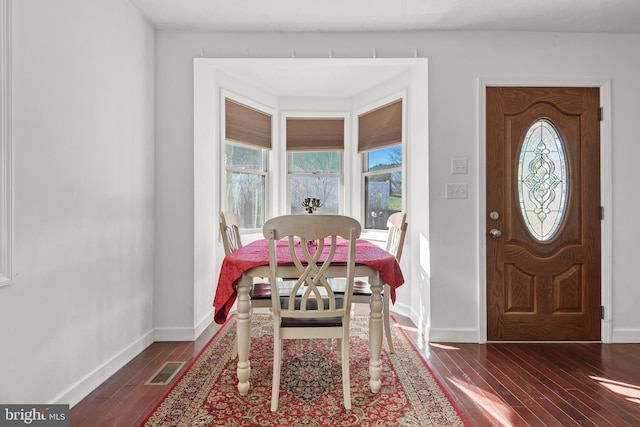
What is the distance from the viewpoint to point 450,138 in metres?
2.94

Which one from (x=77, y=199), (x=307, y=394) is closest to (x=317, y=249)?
(x=307, y=394)

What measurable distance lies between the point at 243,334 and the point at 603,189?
305 centimetres

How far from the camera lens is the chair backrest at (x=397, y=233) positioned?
101 inches

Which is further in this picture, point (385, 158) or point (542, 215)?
point (385, 158)

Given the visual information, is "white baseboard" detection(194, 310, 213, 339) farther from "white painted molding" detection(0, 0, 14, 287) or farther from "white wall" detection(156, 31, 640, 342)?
"white painted molding" detection(0, 0, 14, 287)

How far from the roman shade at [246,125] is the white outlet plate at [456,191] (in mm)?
2197

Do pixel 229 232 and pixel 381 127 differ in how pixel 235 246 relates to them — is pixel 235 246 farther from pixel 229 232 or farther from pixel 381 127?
pixel 381 127

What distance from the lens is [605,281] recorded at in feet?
9.64

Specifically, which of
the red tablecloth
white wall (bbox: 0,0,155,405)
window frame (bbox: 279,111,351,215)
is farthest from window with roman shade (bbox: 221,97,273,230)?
the red tablecloth

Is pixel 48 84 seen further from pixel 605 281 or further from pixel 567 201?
pixel 605 281

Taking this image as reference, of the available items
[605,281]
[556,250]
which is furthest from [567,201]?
[605,281]

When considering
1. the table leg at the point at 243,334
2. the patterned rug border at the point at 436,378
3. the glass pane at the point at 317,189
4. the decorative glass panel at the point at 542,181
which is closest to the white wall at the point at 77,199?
the table leg at the point at 243,334

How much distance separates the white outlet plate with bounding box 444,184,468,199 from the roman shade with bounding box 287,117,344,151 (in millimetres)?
1755

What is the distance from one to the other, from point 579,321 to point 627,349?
0.35 meters
